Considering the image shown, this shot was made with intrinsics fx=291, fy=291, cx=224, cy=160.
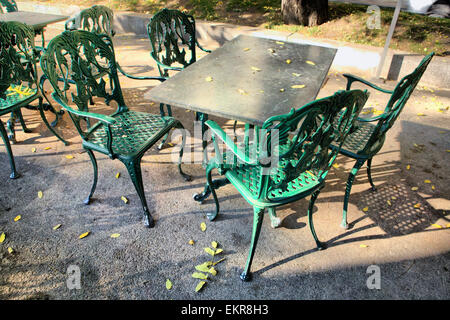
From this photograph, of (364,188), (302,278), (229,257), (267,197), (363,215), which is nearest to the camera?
(267,197)

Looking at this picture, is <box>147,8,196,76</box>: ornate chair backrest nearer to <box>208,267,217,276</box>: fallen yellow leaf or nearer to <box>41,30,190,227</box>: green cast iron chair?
<box>41,30,190,227</box>: green cast iron chair

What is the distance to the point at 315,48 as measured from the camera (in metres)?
3.05

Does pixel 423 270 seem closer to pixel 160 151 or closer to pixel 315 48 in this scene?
pixel 315 48

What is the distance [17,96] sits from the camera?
3021 millimetres

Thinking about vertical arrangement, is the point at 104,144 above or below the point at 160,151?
above

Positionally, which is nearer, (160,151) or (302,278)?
(302,278)

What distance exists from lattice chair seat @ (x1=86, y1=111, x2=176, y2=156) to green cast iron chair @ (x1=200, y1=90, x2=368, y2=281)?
0.65m

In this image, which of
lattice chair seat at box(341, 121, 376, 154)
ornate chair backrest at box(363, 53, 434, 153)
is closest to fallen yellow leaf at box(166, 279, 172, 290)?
lattice chair seat at box(341, 121, 376, 154)

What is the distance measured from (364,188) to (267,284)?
151cm

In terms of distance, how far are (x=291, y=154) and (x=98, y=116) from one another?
1.41 m

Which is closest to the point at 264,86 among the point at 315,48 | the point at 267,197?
the point at 267,197

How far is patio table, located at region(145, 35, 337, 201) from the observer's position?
195 cm
